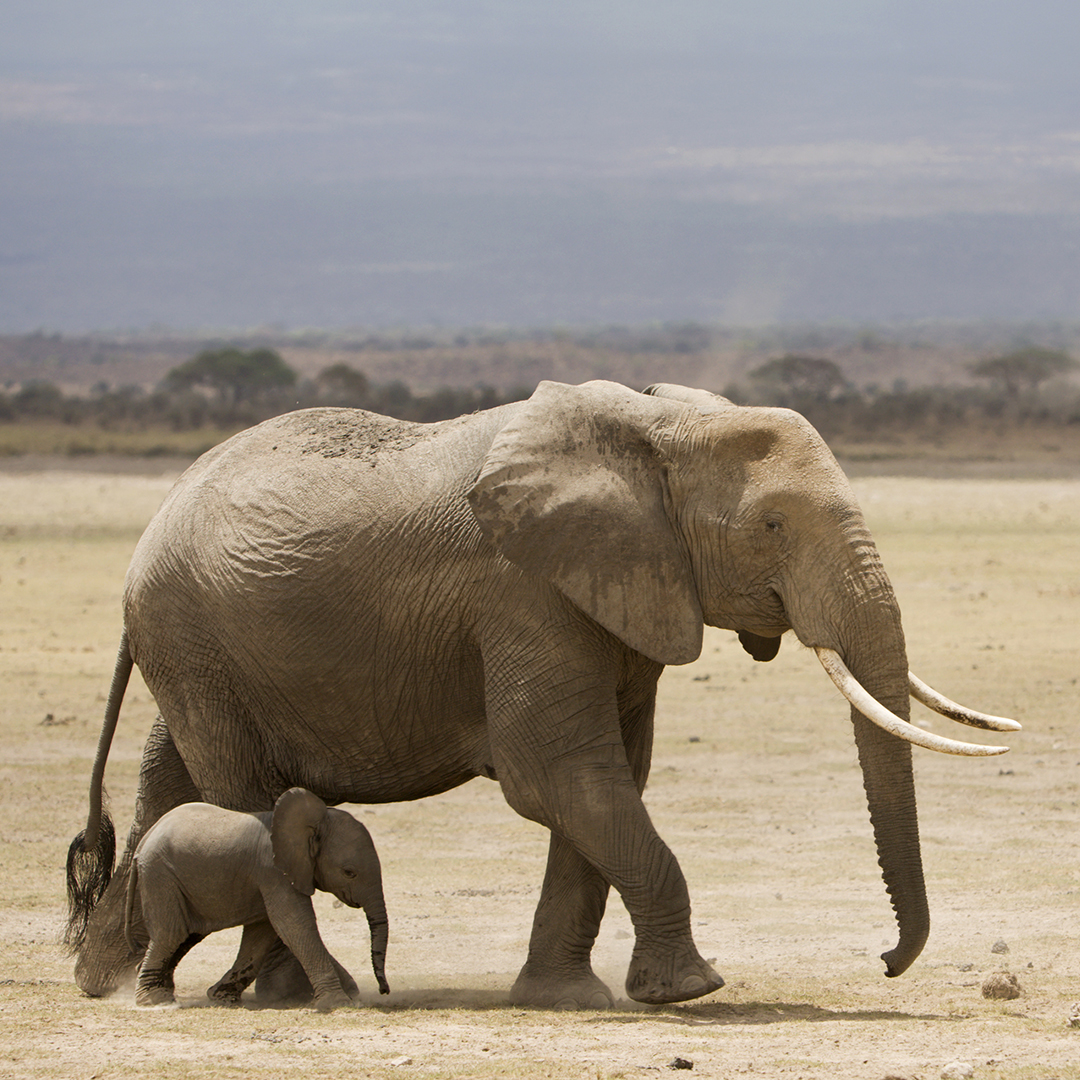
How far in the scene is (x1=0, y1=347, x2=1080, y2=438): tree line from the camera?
184ft

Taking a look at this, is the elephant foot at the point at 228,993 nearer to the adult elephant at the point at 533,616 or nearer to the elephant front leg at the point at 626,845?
the adult elephant at the point at 533,616

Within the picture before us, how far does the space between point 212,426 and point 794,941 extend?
171 feet

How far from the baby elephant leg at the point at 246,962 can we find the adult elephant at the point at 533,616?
50 cm

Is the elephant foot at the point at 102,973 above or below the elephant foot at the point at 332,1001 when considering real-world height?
below

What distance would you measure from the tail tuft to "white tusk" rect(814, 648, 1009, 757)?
11.2 feet

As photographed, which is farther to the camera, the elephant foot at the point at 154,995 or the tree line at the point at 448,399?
the tree line at the point at 448,399

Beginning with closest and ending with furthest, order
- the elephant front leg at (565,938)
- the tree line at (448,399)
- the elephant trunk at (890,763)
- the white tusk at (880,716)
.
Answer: the white tusk at (880,716) → the elephant trunk at (890,763) → the elephant front leg at (565,938) → the tree line at (448,399)

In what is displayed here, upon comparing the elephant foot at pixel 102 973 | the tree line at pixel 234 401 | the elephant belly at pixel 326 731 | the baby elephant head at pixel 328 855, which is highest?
the tree line at pixel 234 401

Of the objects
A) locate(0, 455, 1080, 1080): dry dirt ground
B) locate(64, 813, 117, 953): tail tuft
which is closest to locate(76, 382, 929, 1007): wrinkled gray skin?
locate(64, 813, 117, 953): tail tuft

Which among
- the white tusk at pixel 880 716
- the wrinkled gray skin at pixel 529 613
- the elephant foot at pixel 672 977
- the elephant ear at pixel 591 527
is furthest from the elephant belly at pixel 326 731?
the white tusk at pixel 880 716

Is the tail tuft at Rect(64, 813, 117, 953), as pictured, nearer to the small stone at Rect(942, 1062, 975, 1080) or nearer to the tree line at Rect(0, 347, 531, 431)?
→ the small stone at Rect(942, 1062, 975, 1080)

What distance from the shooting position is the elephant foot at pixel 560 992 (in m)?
7.15

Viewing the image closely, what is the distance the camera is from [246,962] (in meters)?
7.26

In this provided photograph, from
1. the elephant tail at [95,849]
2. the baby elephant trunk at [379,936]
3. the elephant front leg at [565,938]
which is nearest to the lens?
the baby elephant trunk at [379,936]
